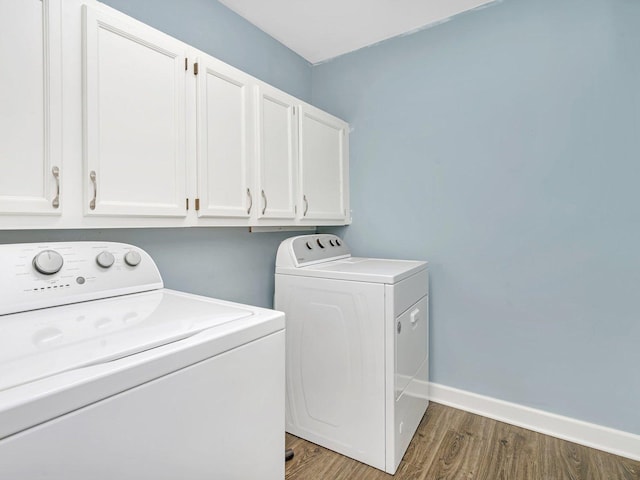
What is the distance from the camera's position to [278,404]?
1028 mm

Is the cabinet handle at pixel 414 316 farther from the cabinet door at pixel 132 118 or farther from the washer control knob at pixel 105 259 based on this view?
the washer control knob at pixel 105 259

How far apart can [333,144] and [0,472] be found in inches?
85.8

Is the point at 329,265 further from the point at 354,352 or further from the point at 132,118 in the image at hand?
the point at 132,118

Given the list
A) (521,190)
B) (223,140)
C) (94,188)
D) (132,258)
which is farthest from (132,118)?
(521,190)

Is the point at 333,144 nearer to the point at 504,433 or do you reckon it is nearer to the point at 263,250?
the point at 263,250

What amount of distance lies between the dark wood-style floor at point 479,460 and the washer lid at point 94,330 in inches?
41.4

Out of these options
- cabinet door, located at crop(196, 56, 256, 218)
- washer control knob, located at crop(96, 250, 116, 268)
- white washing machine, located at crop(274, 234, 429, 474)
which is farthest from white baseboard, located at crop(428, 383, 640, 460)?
washer control knob, located at crop(96, 250, 116, 268)

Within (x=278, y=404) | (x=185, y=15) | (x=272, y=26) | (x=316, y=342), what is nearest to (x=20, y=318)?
(x=278, y=404)

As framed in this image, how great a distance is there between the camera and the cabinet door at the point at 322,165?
2.09 meters

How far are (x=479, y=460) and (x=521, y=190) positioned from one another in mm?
1417

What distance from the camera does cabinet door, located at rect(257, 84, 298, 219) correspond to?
1775 mm

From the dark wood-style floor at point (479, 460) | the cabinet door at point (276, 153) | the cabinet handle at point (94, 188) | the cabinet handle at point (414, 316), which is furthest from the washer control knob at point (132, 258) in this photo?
the cabinet handle at point (414, 316)

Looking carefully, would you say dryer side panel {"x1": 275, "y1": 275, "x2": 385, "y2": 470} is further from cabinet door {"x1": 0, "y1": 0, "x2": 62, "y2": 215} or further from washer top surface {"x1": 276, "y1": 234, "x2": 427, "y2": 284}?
cabinet door {"x1": 0, "y1": 0, "x2": 62, "y2": 215}

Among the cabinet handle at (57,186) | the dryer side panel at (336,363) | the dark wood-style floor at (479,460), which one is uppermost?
the cabinet handle at (57,186)
